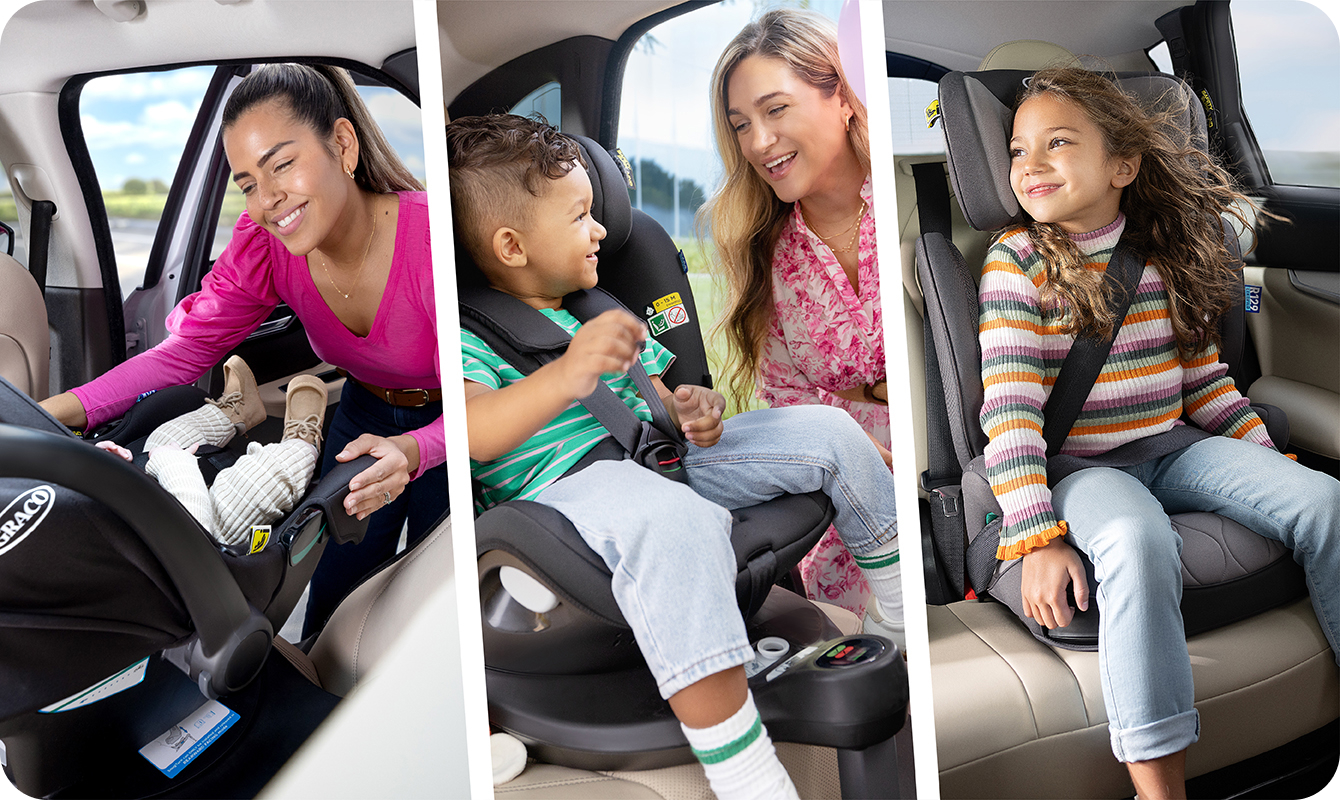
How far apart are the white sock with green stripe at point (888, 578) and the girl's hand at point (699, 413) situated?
291 mm

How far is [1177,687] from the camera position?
1200 mm

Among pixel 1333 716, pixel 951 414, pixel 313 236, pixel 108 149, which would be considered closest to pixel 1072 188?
pixel 951 414

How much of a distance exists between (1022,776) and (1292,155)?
1.11m

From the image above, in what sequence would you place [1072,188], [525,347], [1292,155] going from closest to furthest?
[525,347] → [1072,188] → [1292,155]

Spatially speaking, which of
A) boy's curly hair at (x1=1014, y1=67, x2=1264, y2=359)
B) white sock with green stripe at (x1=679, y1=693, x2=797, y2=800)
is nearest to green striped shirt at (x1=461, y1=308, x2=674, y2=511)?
white sock with green stripe at (x1=679, y1=693, x2=797, y2=800)

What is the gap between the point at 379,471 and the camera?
125 cm

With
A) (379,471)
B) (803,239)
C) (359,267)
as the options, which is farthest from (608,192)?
(379,471)

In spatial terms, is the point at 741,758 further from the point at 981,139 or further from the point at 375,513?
the point at 981,139

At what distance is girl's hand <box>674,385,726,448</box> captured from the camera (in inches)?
46.2

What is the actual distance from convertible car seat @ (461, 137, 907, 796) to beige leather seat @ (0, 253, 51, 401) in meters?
0.70

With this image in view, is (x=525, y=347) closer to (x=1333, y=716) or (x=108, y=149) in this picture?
(x=108, y=149)

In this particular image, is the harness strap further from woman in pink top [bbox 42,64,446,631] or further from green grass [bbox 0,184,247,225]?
green grass [bbox 0,184,247,225]

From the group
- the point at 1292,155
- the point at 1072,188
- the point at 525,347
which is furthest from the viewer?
the point at 1292,155

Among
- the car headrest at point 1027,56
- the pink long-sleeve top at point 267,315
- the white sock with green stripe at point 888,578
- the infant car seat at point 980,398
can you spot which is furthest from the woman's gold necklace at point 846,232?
the pink long-sleeve top at point 267,315
